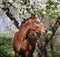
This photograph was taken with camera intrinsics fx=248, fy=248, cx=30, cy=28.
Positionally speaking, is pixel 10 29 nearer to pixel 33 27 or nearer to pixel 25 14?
pixel 25 14

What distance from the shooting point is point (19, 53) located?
5996 millimetres

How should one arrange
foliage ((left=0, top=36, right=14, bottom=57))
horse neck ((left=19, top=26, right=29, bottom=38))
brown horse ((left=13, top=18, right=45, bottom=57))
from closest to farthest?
1. brown horse ((left=13, top=18, right=45, bottom=57))
2. horse neck ((left=19, top=26, right=29, bottom=38))
3. foliage ((left=0, top=36, right=14, bottom=57))

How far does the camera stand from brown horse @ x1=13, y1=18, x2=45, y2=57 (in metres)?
5.45

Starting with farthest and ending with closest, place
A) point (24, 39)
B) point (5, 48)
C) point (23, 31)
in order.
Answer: point (5, 48)
point (24, 39)
point (23, 31)

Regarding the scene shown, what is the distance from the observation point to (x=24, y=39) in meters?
5.83

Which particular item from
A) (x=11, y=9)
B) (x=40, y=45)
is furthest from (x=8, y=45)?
(x=40, y=45)

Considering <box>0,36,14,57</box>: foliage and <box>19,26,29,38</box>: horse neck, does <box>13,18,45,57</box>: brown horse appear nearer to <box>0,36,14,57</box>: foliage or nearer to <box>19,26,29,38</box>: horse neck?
<box>19,26,29,38</box>: horse neck

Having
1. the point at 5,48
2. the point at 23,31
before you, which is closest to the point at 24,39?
the point at 23,31

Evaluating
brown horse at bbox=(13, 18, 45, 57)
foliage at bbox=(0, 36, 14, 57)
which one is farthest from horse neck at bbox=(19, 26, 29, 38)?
foliage at bbox=(0, 36, 14, 57)

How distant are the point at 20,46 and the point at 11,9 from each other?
2908 millimetres

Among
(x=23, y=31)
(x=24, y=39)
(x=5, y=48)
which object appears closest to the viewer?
(x=23, y=31)

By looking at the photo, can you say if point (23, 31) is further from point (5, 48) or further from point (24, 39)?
point (5, 48)

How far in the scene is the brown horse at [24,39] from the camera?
5.45 meters

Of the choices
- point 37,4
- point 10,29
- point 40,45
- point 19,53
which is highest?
point 37,4
